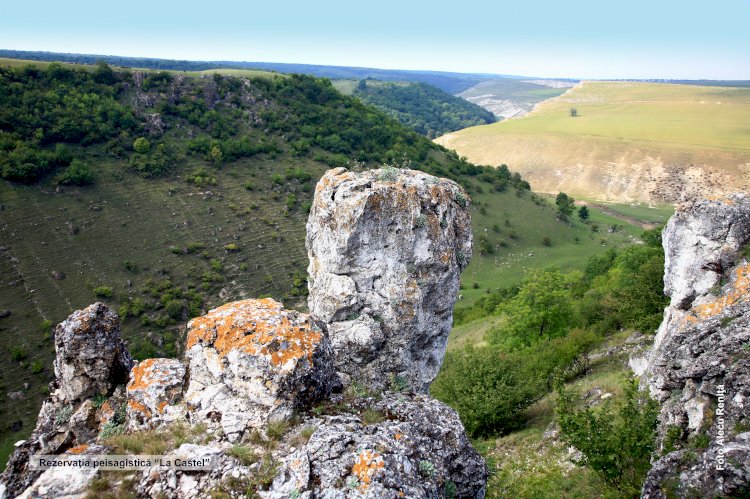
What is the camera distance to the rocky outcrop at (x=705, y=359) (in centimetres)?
821

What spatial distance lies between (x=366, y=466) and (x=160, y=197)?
2642 inches

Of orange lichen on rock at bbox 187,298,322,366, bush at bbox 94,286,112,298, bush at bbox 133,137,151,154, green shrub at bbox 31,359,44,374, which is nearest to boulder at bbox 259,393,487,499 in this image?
orange lichen on rock at bbox 187,298,322,366

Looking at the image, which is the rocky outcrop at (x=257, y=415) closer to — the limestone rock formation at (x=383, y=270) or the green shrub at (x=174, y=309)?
the limestone rock formation at (x=383, y=270)

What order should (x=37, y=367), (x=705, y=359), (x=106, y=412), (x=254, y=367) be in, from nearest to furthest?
(x=254, y=367)
(x=106, y=412)
(x=705, y=359)
(x=37, y=367)

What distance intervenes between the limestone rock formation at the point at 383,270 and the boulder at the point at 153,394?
462 cm

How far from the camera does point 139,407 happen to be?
856 cm

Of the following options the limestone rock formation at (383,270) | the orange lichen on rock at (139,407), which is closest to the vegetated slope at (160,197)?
the limestone rock formation at (383,270)

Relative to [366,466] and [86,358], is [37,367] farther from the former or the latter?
[366,466]

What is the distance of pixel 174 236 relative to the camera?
59.7m

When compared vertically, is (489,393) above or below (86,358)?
below

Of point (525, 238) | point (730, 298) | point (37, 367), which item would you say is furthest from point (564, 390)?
point (525, 238)

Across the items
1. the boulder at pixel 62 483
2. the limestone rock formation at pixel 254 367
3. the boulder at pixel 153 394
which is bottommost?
the boulder at pixel 62 483

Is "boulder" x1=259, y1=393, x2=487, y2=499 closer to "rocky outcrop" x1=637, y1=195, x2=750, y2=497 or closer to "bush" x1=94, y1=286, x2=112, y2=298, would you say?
"rocky outcrop" x1=637, y1=195, x2=750, y2=497

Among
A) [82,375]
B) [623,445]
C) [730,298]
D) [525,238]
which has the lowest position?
[525,238]
